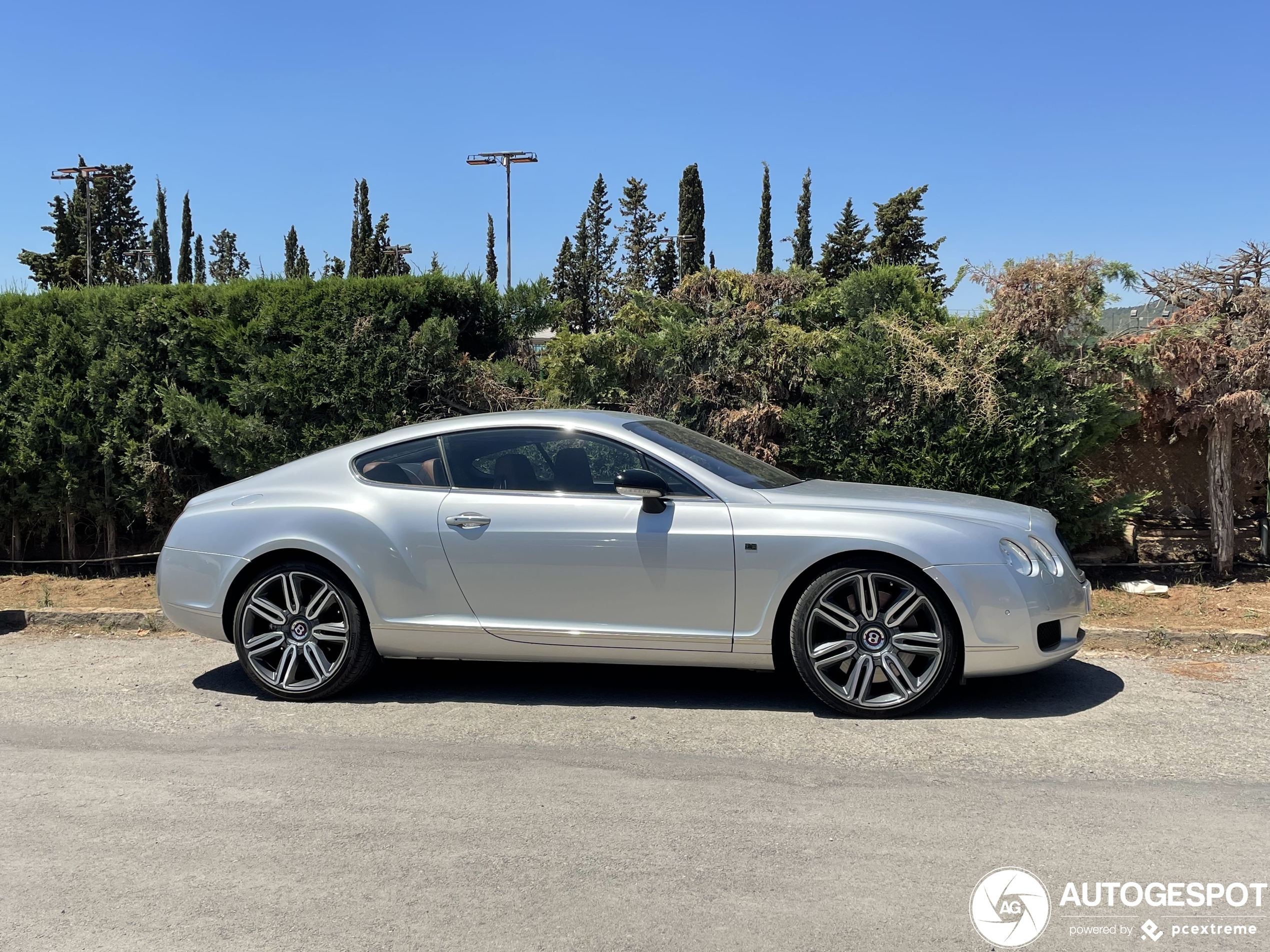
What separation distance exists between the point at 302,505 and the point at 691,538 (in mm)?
2125

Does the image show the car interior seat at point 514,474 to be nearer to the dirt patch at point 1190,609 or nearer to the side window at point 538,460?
the side window at point 538,460

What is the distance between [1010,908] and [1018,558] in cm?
217

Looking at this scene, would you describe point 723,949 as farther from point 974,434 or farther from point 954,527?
point 974,434

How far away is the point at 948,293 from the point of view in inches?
364

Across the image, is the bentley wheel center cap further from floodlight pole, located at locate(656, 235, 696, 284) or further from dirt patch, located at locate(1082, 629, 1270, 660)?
floodlight pole, located at locate(656, 235, 696, 284)

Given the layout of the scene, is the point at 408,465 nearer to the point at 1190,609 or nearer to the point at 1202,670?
the point at 1202,670

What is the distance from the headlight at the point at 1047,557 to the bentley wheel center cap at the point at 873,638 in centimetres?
85

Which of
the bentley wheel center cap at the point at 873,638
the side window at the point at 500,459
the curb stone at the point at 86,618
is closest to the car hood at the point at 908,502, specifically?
the bentley wheel center cap at the point at 873,638

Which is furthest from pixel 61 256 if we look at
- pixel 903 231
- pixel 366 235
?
pixel 903 231

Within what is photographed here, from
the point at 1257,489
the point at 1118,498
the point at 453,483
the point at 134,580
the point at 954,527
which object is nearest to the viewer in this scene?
the point at 954,527

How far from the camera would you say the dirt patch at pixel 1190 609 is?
6660 millimetres

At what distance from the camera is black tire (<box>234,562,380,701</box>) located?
5547mm

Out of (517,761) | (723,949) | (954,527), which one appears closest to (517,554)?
(517,761)

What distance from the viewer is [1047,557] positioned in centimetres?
511
